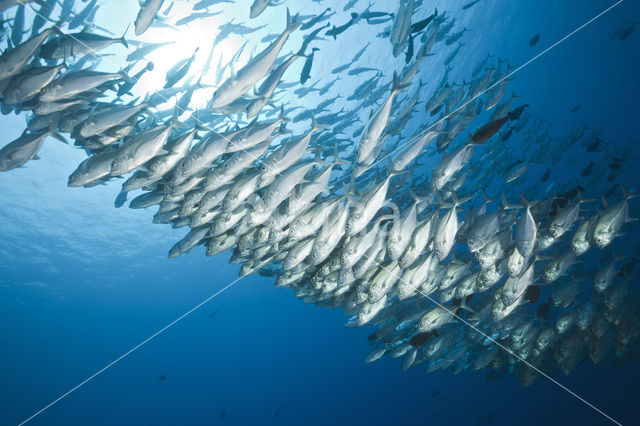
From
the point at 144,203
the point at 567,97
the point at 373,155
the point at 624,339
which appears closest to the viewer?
the point at 373,155

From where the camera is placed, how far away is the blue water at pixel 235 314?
20797 millimetres

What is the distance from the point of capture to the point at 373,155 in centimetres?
463

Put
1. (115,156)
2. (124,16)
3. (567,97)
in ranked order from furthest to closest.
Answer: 1. (567,97)
2. (124,16)
3. (115,156)

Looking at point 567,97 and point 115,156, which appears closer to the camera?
point 115,156

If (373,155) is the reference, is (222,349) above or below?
below

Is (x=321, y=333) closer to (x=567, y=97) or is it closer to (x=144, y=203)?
(x=567, y=97)

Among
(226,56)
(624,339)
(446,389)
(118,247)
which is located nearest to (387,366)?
(446,389)

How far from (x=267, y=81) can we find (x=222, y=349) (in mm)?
83972

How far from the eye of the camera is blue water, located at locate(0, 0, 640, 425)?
20.8 meters

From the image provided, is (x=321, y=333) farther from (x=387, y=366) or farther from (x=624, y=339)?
(x=624, y=339)

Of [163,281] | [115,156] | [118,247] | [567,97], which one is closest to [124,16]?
A: [115,156]

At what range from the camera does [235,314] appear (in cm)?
6066

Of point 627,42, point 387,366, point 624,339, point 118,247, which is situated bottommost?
point 387,366

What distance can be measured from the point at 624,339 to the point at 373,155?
9.89 meters
